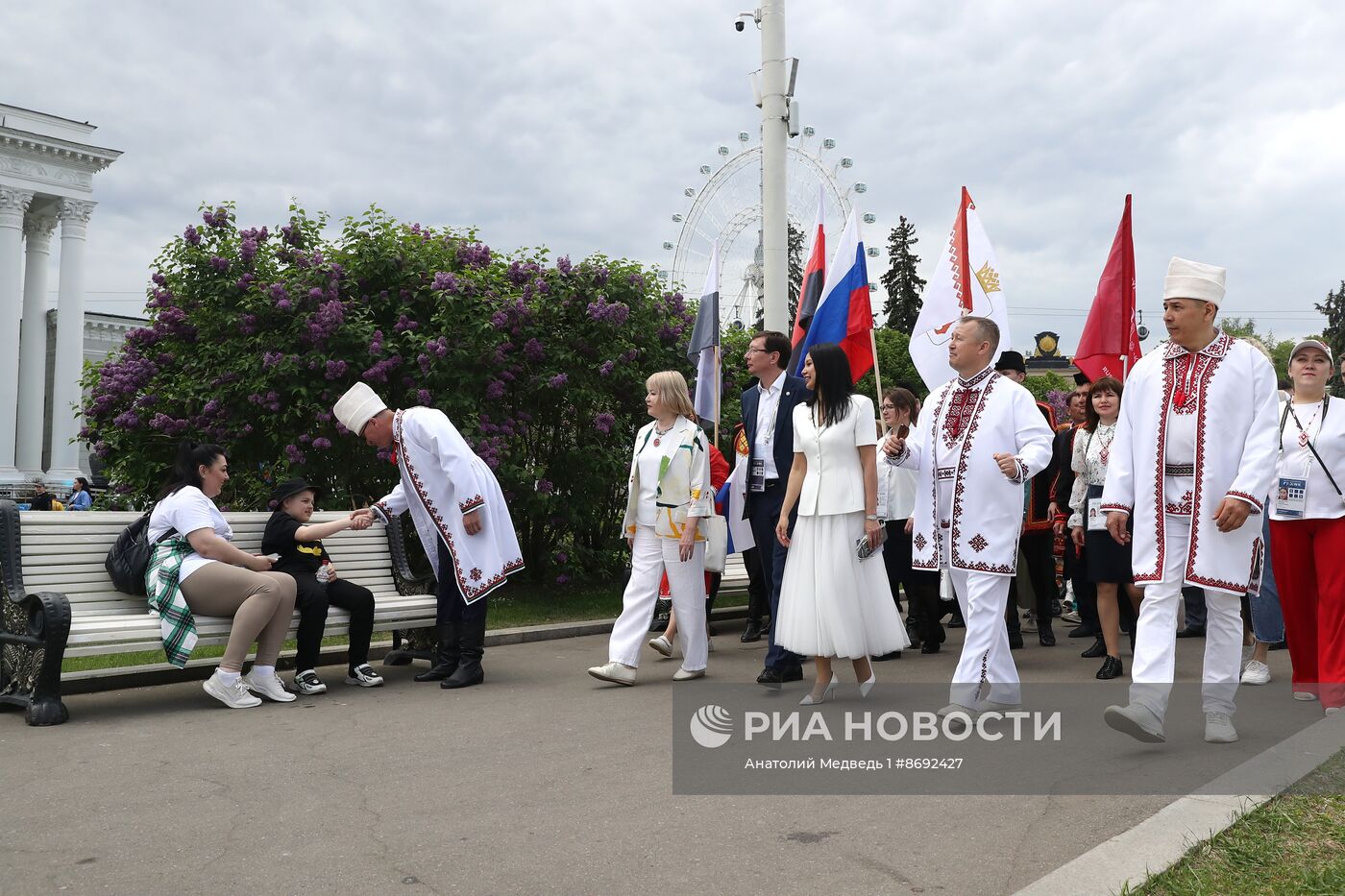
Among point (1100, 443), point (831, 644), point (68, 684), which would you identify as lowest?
point (68, 684)

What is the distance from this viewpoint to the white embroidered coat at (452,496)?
296 inches

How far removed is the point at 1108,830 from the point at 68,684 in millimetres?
6211

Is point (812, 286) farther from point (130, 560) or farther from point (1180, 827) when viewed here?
point (1180, 827)

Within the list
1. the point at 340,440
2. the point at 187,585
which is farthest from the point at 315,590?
the point at 340,440

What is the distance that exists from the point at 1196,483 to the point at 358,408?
507cm

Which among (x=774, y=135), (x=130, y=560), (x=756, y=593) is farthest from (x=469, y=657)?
(x=774, y=135)

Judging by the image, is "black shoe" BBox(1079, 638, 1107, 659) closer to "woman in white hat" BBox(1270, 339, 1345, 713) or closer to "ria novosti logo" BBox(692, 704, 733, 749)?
"woman in white hat" BBox(1270, 339, 1345, 713)

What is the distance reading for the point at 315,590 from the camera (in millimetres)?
7281

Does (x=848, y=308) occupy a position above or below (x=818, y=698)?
above

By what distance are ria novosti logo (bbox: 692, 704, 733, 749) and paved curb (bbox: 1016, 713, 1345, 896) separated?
83.0 inches

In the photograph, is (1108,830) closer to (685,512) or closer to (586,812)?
(586,812)

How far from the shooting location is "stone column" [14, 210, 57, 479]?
4684 centimetres

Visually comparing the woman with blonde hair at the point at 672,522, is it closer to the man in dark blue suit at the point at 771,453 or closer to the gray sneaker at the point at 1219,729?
the man in dark blue suit at the point at 771,453

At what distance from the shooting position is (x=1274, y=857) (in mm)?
3328
